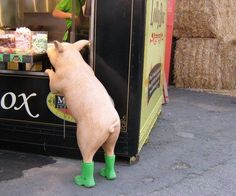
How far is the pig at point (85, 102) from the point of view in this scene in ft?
11.2

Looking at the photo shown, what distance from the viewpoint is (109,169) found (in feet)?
12.2

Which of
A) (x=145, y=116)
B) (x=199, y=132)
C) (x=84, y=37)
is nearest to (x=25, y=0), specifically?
(x=84, y=37)

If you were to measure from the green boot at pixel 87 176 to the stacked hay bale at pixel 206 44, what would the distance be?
5320 millimetres

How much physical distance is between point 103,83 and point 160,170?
103cm

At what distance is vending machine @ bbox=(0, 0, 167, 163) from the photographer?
3755 mm

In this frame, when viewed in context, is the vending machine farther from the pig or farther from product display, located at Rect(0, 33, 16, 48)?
the pig

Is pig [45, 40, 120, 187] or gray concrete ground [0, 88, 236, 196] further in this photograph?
gray concrete ground [0, 88, 236, 196]

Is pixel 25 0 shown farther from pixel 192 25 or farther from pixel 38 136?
pixel 192 25

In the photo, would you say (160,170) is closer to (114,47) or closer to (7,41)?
(114,47)

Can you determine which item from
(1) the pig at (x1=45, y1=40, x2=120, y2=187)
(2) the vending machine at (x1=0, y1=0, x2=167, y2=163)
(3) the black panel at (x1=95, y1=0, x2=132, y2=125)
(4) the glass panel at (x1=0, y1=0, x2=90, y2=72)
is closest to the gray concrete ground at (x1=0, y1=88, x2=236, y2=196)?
(2) the vending machine at (x1=0, y1=0, x2=167, y2=163)

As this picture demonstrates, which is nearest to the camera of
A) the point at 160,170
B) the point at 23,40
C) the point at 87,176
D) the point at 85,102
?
the point at 85,102

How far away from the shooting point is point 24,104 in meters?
4.14

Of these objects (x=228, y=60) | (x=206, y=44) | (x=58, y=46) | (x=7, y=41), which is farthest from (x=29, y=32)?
(x=228, y=60)

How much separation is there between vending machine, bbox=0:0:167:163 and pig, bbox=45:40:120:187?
1.12ft
